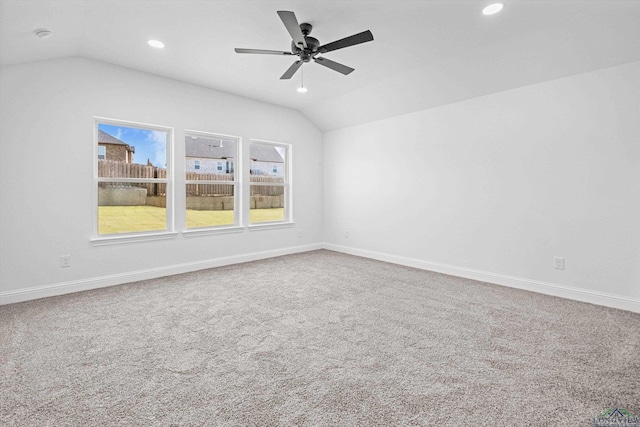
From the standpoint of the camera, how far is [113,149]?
418cm

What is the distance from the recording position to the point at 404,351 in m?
2.35

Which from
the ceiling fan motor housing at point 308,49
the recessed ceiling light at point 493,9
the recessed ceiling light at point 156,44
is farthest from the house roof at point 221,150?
the recessed ceiling light at point 493,9

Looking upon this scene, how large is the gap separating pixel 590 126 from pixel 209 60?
452 centimetres

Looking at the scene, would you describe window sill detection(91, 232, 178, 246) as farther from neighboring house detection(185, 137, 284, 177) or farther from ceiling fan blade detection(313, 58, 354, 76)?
ceiling fan blade detection(313, 58, 354, 76)

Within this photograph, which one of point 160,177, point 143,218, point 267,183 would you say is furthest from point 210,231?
point 267,183

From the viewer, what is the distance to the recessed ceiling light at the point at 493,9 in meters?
2.63

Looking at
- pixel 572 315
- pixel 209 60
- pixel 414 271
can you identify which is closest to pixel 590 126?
pixel 572 315

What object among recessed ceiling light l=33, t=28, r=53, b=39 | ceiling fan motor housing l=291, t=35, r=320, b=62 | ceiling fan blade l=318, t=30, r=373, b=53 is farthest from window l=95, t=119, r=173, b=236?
ceiling fan blade l=318, t=30, r=373, b=53

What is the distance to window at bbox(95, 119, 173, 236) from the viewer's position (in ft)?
13.4

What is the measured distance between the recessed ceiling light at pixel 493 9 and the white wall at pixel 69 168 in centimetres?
388

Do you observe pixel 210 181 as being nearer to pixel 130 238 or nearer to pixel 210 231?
pixel 210 231

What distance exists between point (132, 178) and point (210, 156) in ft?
4.13

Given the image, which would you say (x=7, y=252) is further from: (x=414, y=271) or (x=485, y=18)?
(x=485, y=18)

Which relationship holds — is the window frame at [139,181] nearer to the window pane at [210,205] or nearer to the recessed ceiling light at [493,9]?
the window pane at [210,205]
